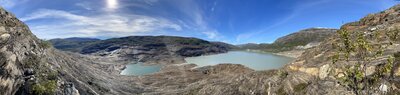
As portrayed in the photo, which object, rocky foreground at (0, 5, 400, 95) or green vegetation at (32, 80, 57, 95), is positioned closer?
rocky foreground at (0, 5, 400, 95)

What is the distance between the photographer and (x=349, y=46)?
650 inches

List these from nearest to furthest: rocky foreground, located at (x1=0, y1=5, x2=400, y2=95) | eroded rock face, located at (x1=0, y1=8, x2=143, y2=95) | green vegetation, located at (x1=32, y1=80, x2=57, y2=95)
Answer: rocky foreground, located at (x1=0, y1=5, x2=400, y2=95), eroded rock face, located at (x1=0, y1=8, x2=143, y2=95), green vegetation, located at (x1=32, y1=80, x2=57, y2=95)

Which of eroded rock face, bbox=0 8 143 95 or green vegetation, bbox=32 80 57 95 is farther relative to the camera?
green vegetation, bbox=32 80 57 95

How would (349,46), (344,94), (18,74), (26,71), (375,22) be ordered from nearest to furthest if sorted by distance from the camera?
(349,46), (344,94), (18,74), (26,71), (375,22)

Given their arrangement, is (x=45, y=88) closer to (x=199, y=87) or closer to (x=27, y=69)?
(x=27, y=69)

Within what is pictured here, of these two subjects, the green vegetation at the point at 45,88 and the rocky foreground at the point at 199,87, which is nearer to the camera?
the rocky foreground at the point at 199,87

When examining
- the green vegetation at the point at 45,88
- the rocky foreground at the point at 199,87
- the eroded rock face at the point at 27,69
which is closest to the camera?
the rocky foreground at the point at 199,87

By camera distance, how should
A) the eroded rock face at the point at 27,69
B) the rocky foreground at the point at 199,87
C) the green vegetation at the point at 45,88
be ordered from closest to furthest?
the rocky foreground at the point at 199,87 → the eroded rock face at the point at 27,69 → the green vegetation at the point at 45,88

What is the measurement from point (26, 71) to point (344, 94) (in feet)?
164

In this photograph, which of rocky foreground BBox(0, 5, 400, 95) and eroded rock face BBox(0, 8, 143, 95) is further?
eroded rock face BBox(0, 8, 143, 95)

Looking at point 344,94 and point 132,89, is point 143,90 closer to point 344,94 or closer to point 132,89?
point 132,89

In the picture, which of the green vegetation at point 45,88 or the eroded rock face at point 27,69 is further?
the green vegetation at point 45,88

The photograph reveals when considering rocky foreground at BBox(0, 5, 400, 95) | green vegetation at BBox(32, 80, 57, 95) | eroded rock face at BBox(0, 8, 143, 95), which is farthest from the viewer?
green vegetation at BBox(32, 80, 57, 95)

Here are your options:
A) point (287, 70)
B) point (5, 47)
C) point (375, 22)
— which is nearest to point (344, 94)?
point (287, 70)
